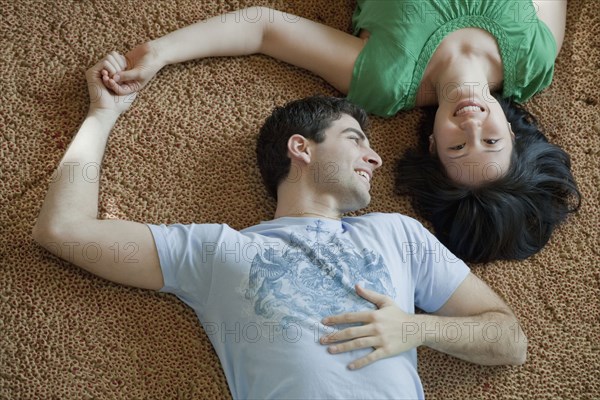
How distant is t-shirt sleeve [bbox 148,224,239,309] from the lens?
1295mm

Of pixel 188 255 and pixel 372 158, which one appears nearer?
pixel 188 255

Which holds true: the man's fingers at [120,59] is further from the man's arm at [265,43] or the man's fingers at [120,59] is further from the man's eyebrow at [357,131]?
the man's eyebrow at [357,131]

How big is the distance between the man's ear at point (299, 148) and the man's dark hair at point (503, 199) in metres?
0.28

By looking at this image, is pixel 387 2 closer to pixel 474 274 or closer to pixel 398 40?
pixel 398 40

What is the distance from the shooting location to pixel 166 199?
1.46 meters

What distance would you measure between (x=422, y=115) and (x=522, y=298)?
48 centimetres

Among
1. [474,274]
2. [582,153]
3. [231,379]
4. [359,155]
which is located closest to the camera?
[231,379]

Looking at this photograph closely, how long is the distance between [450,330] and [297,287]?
31 centimetres

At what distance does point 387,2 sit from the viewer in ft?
5.24

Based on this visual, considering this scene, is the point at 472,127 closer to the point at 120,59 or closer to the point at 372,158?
the point at 372,158

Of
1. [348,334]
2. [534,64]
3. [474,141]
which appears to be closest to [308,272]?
[348,334]

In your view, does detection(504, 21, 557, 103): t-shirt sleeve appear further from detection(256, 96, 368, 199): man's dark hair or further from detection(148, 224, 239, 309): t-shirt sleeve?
detection(148, 224, 239, 309): t-shirt sleeve

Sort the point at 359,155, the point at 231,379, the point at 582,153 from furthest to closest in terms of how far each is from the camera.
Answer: the point at 582,153 → the point at 359,155 → the point at 231,379

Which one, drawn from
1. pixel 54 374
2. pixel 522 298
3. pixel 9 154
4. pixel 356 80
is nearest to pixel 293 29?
pixel 356 80
